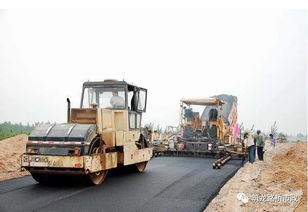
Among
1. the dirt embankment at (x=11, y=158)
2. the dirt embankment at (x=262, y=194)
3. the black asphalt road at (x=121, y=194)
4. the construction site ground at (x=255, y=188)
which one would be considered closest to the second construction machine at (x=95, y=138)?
the black asphalt road at (x=121, y=194)

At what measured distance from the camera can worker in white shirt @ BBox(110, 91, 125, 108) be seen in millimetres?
9377

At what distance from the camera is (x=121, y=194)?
23.1 ft

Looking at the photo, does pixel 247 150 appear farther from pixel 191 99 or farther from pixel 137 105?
pixel 137 105

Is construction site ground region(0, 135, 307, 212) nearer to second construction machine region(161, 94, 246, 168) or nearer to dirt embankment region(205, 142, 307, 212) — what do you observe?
dirt embankment region(205, 142, 307, 212)

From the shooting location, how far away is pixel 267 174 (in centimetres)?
1097

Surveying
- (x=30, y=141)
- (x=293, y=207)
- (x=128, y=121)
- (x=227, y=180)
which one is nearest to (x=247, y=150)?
(x=227, y=180)

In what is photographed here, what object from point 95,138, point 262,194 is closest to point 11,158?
point 95,138

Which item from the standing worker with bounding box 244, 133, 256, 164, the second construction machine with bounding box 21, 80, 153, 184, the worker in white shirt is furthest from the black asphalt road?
the standing worker with bounding box 244, 133, 256, 164

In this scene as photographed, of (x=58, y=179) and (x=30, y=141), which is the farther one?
(x=58, y=179)

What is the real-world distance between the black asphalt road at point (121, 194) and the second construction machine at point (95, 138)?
406mm

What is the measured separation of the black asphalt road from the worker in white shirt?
1.83m

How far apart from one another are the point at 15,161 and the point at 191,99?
26.5ft

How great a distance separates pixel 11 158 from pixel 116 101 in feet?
19.0

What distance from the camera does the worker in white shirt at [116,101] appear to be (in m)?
9.38
